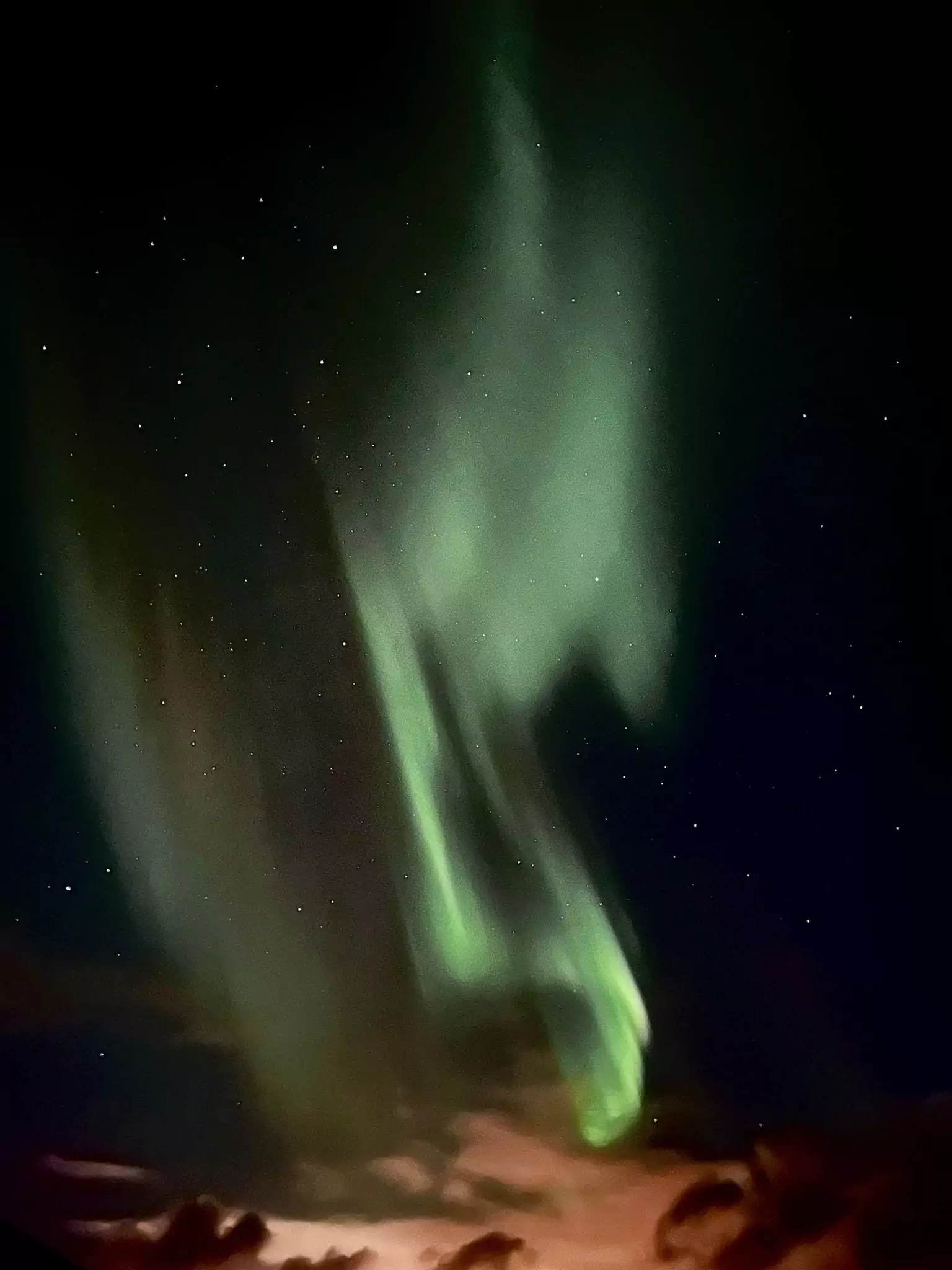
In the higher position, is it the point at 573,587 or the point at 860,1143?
the point at 573,587

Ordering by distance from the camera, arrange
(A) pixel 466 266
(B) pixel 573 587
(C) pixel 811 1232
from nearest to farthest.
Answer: (A) pixel 466 266
(B) pixel 573 587
(C) pixel 811 1232

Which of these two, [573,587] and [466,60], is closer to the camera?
[466,60]

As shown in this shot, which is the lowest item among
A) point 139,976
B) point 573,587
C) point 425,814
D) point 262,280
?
point 139,976

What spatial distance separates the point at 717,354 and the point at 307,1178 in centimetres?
289

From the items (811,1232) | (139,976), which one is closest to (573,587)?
(139,976)

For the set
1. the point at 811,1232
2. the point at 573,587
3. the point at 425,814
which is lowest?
the point at 811,1232

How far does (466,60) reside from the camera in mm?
2600

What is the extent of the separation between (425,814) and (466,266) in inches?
64.8

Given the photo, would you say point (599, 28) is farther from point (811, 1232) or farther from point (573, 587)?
point (811, 1232)

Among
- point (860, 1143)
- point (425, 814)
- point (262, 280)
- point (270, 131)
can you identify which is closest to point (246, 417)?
point (262, 280)

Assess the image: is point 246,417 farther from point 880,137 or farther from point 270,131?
point 880,137

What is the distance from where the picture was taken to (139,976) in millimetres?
3053

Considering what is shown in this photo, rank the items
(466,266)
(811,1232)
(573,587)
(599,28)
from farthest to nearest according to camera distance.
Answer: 1. (811,1232)
2. (573,587)
3. (466,266)
4. (599,28)

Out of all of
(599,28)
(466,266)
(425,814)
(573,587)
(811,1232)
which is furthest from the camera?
(811,1232)
